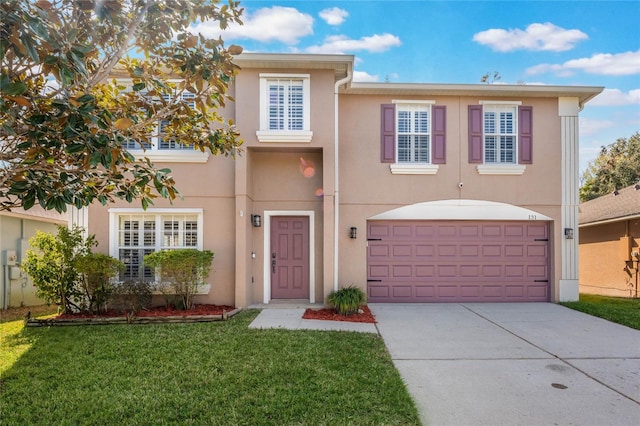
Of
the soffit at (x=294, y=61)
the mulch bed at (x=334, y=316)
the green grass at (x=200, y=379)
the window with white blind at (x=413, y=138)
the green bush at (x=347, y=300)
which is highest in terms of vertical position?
the soffit at (x=294, y=61)

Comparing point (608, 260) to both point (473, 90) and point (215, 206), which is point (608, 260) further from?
point (215, 206)

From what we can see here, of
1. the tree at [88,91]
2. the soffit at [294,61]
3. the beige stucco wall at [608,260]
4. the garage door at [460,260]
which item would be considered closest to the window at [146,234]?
the soffit at [294,61]

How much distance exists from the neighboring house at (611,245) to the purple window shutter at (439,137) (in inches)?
292

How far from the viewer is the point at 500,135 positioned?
29.5 ft

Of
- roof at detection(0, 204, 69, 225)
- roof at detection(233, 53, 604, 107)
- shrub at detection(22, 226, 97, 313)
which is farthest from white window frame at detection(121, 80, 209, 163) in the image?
roof at detection(0, 204, 69, 225)

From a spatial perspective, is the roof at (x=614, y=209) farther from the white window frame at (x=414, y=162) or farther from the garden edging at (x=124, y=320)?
the garden edging at (x=124, y=320)

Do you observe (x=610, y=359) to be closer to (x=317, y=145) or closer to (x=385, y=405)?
(x=385, y=405)

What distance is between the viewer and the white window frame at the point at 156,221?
802cm

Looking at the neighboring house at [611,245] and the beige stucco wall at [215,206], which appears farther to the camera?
the neighboring house at [611,245]

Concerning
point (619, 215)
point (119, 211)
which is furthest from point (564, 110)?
point (119, 211)

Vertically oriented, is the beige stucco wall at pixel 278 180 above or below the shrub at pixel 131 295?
above

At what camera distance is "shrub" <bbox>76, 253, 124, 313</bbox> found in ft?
23.1

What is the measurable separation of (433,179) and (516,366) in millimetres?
5120

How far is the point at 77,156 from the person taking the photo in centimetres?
290
